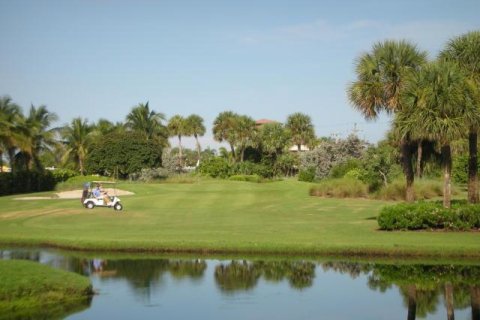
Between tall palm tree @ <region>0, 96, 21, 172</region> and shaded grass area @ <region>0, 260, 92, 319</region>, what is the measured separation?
41.1 meters

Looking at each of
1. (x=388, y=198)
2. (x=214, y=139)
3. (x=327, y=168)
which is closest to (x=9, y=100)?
(x=327, y=168)

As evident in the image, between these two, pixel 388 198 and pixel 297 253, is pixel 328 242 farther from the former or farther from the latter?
pixel 388 198

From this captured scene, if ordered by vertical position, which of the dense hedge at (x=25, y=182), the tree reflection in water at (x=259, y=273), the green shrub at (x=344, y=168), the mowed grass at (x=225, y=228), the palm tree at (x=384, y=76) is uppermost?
the palm tree at (x=384, y=76)

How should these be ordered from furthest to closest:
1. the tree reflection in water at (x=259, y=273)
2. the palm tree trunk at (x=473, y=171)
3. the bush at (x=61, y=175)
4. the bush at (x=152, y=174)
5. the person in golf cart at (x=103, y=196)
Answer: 1. the bush at (x=152, y=174)
2. the bush at (x=61, y=175)
3. the person in golf cart at (x=103, y=196)
4. the palm tree trunk at (x=473, y=171)
5. the tree reflection in water at (x=259, y=273)

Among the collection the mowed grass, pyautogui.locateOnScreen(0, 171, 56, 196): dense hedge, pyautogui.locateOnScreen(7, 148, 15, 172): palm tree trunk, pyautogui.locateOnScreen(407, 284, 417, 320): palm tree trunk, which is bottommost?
pyautogui.locateOnScreen(407, 284, 417, 320): palm tree trunk

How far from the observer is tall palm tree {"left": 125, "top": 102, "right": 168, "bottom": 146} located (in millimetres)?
95312

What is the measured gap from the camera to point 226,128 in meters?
104

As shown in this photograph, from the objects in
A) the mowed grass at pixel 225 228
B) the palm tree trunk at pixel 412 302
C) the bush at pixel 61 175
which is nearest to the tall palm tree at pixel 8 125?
the bush at pixel 61 175

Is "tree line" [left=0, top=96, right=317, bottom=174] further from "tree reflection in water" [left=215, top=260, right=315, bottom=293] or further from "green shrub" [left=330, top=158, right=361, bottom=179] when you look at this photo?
"tree reflection in water" [left=215, top=260, right=315, bottom=293]

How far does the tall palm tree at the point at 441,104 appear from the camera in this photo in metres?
26.6

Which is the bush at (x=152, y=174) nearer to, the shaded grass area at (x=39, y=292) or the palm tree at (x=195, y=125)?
the palm tree at (x=195, y=125)

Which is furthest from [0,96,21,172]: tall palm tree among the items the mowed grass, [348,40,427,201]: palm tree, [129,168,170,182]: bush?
[348,40,427,201]: palm tree

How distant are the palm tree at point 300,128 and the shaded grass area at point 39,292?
84.0 m

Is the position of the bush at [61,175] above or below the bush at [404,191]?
above
